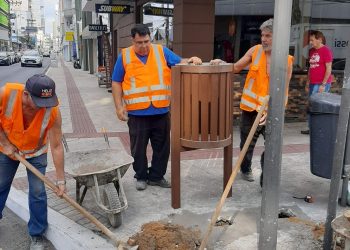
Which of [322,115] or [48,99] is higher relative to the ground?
[48,99]

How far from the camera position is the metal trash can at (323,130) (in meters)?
3.84

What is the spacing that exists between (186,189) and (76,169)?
54.3 inches

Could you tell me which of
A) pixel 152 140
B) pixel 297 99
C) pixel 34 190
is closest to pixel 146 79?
pixel 152 140

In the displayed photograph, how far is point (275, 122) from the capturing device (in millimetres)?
2861

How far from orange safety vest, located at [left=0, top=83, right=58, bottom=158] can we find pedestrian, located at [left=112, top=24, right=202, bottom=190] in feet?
3.76

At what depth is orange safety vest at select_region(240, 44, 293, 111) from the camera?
427cm

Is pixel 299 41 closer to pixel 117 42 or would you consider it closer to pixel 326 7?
pixel 326 7

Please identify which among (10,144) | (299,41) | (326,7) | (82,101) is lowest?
(82,101)

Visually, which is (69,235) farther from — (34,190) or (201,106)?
(201,106)

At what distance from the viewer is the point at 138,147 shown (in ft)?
14.9

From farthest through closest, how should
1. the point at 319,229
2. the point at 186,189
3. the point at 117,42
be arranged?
the point at 117,42, the point at 186,189, the point at 319,229

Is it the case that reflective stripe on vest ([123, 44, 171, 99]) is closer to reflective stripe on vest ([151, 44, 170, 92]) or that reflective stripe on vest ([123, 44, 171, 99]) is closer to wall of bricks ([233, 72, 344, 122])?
reflective stripe on vest ([151, 44, 170, 92])

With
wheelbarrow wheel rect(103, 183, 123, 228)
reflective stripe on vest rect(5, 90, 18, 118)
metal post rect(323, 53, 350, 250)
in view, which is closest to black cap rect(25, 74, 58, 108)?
reflective stripe on vest rect(5, 90, 18, 118)

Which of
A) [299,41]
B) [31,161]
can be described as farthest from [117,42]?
[31,161]
